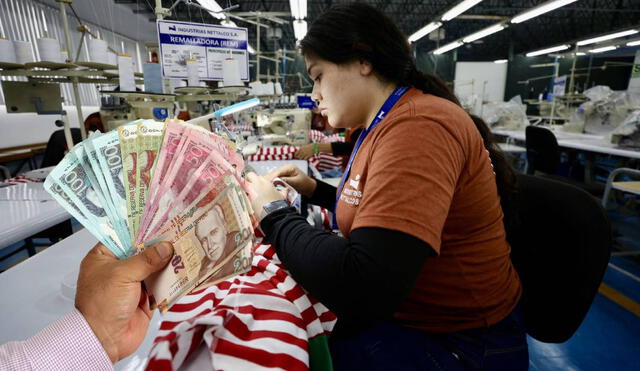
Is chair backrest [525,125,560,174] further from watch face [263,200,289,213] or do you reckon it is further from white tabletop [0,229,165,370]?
white tabletop [0,229,165,370]

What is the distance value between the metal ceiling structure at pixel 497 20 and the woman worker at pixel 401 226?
9962 millimetres

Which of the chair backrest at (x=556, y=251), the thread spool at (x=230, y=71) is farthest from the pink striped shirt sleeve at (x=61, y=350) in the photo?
the thread spool at (x=230, y=71)

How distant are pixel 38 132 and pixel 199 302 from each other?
240 inches

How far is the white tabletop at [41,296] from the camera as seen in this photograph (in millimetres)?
687

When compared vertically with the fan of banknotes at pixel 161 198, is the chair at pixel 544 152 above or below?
below

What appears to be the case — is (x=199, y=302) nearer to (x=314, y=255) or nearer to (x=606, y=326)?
(x=314, y=255)

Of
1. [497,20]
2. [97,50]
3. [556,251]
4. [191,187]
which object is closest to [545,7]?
[497,20]

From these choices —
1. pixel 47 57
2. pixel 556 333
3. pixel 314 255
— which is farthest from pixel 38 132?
pixel 556 333

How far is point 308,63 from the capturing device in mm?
1014

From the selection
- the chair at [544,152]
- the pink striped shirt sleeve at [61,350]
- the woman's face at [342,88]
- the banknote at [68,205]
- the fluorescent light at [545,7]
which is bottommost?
the chair at [544,152]

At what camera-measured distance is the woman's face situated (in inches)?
36.4

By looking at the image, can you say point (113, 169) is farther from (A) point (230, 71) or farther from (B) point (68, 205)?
(A) point (230, 71)

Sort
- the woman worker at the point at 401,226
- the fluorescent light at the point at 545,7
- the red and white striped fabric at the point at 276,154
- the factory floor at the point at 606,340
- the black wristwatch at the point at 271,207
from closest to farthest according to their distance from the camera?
the woman worker at the point at 401,226
the black wristwatch at the point at 271,207
the factory floor at the point at 606,340
the red and white striped fabric at the point at 276,154
the fluorescent light at the point at 545,7

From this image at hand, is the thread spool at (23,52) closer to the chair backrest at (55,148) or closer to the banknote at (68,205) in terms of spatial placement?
the chair backrest at (55,148)
